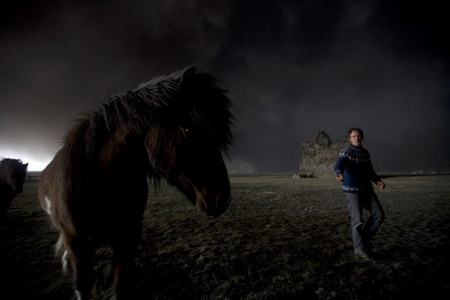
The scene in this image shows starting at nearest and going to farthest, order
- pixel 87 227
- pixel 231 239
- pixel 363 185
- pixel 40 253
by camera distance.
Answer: pixel 87 227 → pixel 363 185 → pixel 40 253 → pixel 231 239

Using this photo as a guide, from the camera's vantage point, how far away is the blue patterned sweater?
11.6 feet

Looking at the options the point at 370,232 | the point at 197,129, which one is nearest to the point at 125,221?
the point at 197,129

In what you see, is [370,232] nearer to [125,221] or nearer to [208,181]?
[208,181]

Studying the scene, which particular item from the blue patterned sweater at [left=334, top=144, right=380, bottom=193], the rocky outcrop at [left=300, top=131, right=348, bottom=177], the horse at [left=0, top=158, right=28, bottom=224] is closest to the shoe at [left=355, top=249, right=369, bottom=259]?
the blue patterned sweater at [left=334, top=144, right=380, bottom=193]

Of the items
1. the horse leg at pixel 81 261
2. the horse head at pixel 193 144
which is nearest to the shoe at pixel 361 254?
the horse head at pixel 193 144

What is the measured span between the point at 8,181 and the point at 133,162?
22.6 feet

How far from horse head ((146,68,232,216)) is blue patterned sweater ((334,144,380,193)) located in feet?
9.87

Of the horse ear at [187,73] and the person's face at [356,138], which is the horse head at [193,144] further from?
the person's face at [356,138]

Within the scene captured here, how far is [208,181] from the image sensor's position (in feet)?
4.17

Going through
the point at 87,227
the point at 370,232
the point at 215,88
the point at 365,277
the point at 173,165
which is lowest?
the point at 365,277

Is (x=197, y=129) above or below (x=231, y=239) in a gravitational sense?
above

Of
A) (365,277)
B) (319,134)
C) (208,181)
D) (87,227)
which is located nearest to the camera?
(208,181)

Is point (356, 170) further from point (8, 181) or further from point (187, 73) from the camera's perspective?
point (8, 181)

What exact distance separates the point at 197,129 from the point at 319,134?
203 feet
